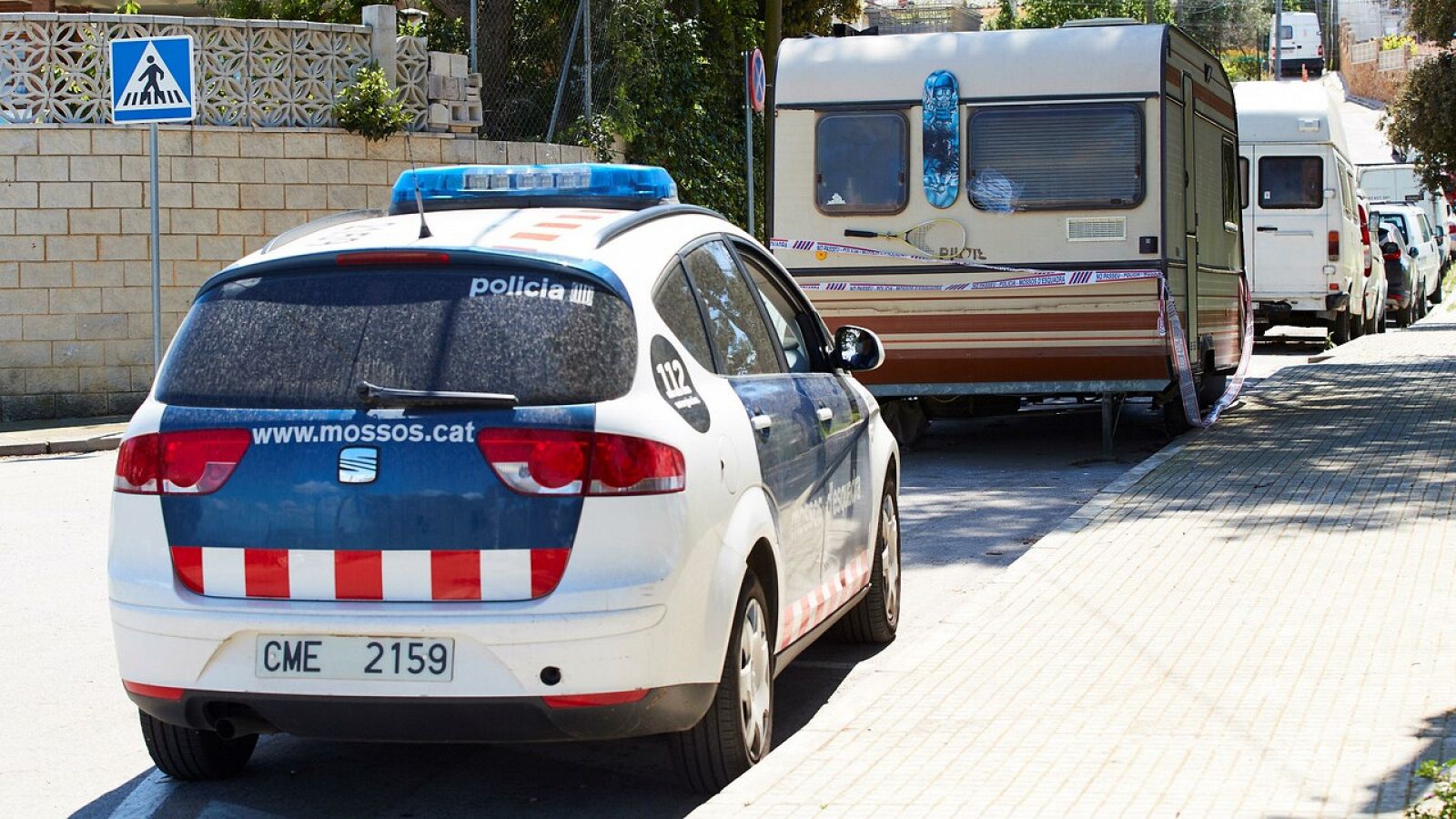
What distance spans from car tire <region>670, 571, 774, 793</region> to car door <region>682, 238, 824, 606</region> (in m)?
0.30

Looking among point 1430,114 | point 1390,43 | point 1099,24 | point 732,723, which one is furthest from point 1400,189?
point 1390,43

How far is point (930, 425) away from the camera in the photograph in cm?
1627

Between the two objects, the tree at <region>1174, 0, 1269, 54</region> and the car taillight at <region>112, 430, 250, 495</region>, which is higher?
the tree at <region>1174, 0, 1269, 54</region>

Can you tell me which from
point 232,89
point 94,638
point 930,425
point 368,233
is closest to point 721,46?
point 232,89

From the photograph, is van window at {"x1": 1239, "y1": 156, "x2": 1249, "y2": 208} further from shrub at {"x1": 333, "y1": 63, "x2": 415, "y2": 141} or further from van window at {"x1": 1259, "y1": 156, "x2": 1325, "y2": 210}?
shrub at {"x1": 333, "y1": 63, "x2": 415, "y2": 141}

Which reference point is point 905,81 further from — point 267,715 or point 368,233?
point 267,715

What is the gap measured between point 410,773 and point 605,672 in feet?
4.00

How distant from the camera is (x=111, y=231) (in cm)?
1750

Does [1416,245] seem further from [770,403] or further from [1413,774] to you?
[1413,774]

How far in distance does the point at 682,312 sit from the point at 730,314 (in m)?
0.50

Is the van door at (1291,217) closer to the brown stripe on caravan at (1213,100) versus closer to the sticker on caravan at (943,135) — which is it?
the brown stripe on caravan at (1213,100)

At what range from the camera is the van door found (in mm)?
22766

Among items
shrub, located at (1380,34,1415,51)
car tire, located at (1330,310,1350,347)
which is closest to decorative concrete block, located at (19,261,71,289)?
car tire, located at (1330,310,1350,347)

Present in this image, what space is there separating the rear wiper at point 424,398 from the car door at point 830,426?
1554mm
